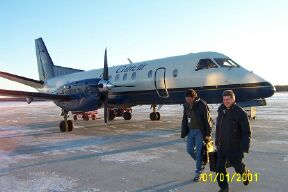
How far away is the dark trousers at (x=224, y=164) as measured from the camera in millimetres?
5141

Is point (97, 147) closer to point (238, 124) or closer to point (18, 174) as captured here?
point (18, 174)

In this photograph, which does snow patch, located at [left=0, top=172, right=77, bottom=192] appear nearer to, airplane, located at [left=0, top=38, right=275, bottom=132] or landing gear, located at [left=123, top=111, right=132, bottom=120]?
airplane, located at [left=0, top=38, right=275, bottom=132]

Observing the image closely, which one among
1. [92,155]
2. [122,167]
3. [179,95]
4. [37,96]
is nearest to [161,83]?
[179,95]

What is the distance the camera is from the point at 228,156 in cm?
516

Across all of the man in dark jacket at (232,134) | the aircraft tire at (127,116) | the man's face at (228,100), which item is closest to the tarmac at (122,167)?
the man in dark jacket at (232,134)

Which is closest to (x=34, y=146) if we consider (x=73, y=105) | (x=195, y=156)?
(x=73, y=105)

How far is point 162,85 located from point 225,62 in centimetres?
344

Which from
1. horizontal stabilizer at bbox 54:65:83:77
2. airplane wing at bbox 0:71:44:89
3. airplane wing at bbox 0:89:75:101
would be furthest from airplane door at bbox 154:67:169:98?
horizontal stabilizer at bbox 54:65:83:77

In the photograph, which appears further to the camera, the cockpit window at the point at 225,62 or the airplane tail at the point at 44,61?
the airplane tail at the point at 44,61

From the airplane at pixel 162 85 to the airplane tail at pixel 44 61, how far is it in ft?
29.1

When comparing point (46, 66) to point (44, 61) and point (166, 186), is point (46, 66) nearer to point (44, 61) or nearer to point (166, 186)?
point (44, 61)

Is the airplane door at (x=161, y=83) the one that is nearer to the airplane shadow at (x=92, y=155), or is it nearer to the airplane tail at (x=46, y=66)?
the airplane shadow at (x=92, y=155)

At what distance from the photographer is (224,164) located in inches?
209

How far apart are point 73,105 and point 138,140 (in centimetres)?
534
